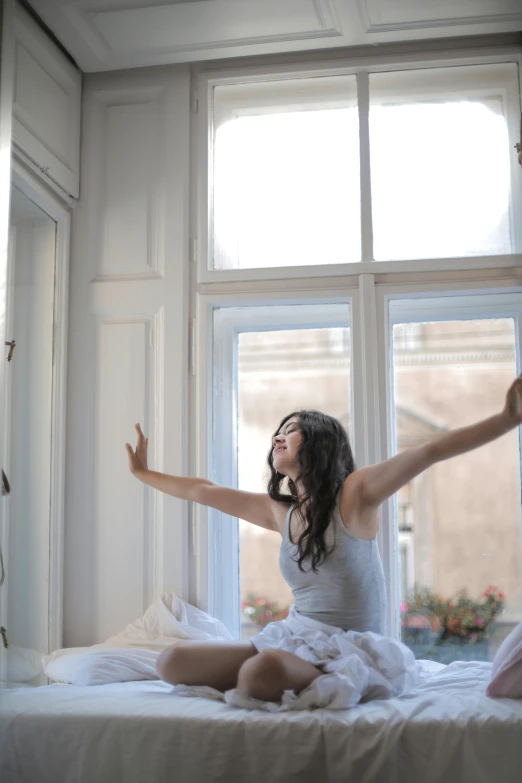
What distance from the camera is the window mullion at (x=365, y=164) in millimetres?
2568

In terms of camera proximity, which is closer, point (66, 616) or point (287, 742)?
point (287, 742)

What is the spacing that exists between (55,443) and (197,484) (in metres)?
0.54

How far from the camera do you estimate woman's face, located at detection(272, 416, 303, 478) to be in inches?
85.3

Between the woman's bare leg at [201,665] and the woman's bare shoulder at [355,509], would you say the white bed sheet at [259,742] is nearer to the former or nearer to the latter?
the woman's bare leg at [201,665]

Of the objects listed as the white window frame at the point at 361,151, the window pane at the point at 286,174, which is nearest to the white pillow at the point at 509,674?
the white window frame at the point at 361,151

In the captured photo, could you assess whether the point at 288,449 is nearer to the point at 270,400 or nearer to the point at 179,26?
the point at 270,400

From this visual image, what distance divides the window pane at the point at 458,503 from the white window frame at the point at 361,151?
20cm

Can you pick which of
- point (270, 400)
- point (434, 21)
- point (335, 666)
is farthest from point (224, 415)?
point (434, 21)

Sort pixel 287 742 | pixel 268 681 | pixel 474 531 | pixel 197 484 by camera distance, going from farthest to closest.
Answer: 1. pixel 474 531
2. pixel 197 484
3. pixel 268 681
4. pixel 287 742

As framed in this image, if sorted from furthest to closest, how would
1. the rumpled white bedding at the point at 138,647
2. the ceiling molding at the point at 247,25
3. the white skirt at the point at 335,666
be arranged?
the ceiling molding at the point at 247,25 < the rumpled white bedding at the point at 138,647 < the white skirt at the point at 335,666

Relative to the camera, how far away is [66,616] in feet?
8.42

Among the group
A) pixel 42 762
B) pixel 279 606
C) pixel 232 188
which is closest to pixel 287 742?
pixel 42 762

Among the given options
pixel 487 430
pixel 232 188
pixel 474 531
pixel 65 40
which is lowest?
pixel 474 531

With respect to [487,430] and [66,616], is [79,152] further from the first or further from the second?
[487,430]
